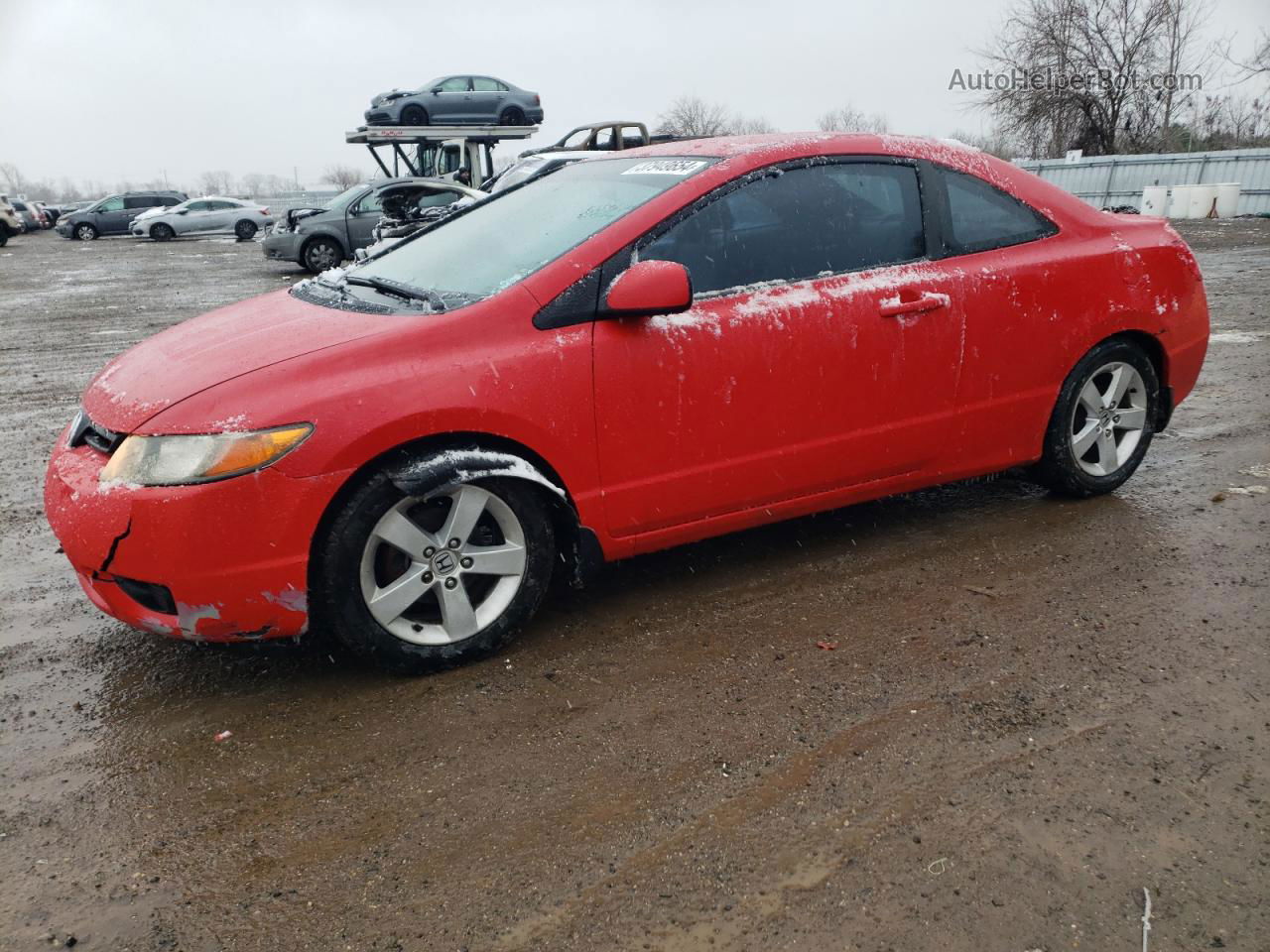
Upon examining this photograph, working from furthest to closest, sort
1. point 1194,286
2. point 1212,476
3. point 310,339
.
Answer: point 1212,476 → point 1194,286 → point 310,339

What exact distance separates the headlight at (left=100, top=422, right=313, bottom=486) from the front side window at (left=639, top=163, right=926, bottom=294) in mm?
→ 1311

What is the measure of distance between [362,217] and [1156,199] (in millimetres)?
18953

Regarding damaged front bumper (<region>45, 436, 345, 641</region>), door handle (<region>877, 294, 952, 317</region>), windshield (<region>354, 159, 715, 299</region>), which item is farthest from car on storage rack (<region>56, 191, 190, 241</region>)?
door handle (<region>877, 294, 952, 317</region>)

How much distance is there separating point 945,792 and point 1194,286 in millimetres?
3071

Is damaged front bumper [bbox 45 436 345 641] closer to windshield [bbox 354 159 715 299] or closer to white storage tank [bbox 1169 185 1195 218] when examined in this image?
windshield [bbox 354 159 715 299]

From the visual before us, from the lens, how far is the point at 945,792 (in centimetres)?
251

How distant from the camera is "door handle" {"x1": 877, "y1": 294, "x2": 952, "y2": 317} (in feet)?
12.1

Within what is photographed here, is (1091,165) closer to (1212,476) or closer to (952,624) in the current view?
(1212,476)

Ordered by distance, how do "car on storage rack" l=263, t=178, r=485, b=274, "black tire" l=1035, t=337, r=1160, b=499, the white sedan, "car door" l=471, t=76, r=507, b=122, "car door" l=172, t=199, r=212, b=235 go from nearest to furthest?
"black tire" l=1035, t=337, r=1160, b=499, "car on storage rack" l=263, t=178, r=485, b=274, "car door" l=471, t=76, r=507, b=122, the white sedan, "car door" l=172, t=199, r=212, b=235

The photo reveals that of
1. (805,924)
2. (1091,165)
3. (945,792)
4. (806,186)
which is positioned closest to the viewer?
(805,924)

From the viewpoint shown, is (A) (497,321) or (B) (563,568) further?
(B) (563,568)

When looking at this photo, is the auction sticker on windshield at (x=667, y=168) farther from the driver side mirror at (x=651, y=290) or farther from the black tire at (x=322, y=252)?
the black tire at (x=322, y=252)

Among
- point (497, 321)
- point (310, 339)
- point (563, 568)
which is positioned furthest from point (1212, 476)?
point (310, 339)

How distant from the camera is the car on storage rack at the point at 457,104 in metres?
25.1
